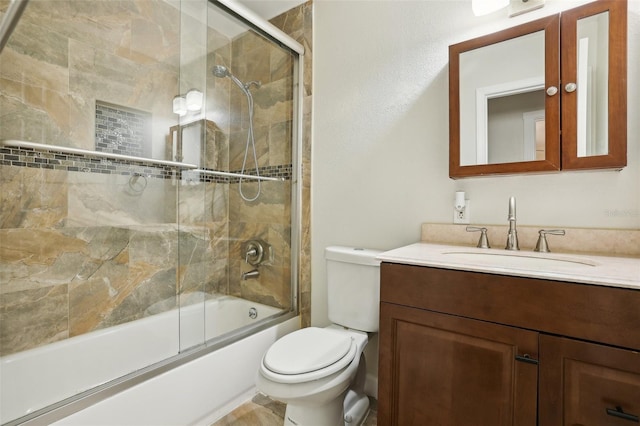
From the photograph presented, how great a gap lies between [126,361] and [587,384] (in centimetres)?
188

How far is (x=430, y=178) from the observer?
1595mm

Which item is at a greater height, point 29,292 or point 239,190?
point 239,190

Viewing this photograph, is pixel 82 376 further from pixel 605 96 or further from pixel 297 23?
pixel 605 96

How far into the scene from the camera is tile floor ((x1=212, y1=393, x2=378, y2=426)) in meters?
1.50

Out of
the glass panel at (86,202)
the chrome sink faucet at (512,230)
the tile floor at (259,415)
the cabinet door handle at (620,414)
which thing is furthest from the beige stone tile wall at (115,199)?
the cabinet door handle at (620,414)

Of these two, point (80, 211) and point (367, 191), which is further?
point (367, 191)

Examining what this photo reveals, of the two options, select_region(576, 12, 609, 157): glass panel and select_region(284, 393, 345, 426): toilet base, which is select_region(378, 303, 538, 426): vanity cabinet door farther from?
select_region(576, 12, 609, 157): glass panel

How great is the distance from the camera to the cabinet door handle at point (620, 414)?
2.51 ft

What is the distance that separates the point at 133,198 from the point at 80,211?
10.3 inches

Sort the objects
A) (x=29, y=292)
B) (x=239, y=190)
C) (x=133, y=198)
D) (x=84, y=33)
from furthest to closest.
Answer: (x=239, y=190) → (x=133, y=198) → (x=84, y=33) → (x=29, y=292)

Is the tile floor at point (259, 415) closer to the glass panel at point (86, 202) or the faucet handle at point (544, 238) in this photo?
the glass panel at point (86, 202)

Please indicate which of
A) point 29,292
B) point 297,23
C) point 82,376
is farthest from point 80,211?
point 297,23

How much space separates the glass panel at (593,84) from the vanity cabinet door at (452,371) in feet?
2.66

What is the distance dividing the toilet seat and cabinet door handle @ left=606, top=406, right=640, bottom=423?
799 millimetres
